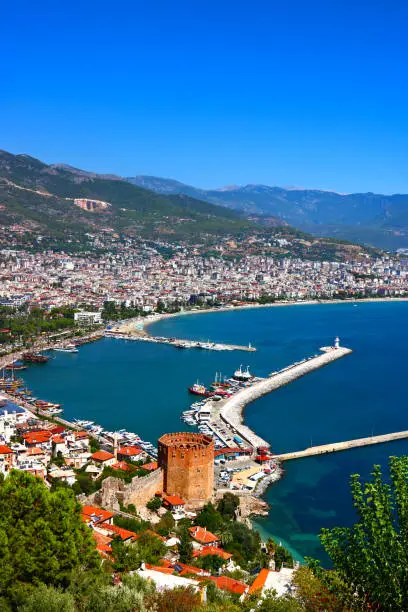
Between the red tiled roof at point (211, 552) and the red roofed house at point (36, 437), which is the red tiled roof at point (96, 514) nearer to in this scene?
the red tiled roof at point (211, 552)

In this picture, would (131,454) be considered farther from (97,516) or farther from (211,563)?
(211,563)

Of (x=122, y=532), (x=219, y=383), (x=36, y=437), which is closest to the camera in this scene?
(x=122, y=532)

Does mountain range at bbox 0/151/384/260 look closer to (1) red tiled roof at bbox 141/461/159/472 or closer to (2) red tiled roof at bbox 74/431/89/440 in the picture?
(2) red tiled roof at bbox 74/431/89/440

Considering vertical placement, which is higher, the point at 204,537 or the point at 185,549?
the point at 185,549

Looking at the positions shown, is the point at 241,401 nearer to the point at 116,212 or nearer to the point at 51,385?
the point at 51,385

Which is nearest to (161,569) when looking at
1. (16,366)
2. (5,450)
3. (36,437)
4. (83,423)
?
(5,450)

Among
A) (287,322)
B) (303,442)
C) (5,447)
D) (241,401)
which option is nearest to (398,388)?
(241,401)
